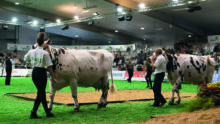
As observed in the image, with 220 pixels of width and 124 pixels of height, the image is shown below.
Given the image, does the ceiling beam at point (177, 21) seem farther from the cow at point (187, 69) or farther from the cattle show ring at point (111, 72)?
the cow at point (187, 69)

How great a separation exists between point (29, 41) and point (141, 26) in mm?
20790

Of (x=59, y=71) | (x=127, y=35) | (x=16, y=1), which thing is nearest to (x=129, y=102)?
(x=59, y=71)

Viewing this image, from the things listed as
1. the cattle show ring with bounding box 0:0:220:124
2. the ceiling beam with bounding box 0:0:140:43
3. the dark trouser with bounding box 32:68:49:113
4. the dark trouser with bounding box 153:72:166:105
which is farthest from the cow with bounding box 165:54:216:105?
the ceiling beam with bounding box 0:0:140:43

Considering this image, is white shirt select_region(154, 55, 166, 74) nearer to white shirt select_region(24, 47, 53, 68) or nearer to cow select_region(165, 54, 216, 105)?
cow select_region(165, 54, 216, 105)

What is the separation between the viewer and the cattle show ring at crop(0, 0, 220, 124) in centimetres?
616

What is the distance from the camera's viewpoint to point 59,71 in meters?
7.31

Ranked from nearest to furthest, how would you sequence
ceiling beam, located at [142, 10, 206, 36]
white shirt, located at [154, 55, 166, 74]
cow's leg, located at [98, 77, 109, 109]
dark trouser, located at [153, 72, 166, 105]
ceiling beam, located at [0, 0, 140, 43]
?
cow's leg, located at [98, 77, 109, 109] → dark trouser, located at [153, 72, 166, 105] → white shirt, located at [154, 55, 166, 74] → ceiling beam, located at [0, 0, 140, 43] → ceiling beam, located at [142, 10, 206, 36]

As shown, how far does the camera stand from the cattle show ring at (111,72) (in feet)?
20.2

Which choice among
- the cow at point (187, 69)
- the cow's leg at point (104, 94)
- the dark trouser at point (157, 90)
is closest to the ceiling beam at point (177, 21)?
the cow at point (187, 69)

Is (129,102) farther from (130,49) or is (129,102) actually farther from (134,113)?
(130,49)

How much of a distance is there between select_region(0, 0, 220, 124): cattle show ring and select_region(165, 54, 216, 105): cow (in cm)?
4

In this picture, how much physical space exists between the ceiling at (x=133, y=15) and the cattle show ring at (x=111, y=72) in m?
0.12

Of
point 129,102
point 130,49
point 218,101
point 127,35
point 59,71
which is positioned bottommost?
point 129,102

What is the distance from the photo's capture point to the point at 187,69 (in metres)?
10.1
